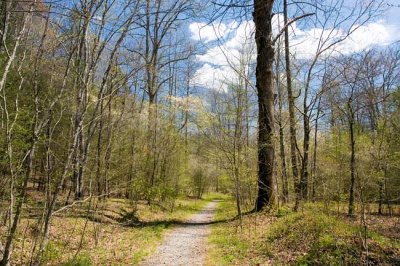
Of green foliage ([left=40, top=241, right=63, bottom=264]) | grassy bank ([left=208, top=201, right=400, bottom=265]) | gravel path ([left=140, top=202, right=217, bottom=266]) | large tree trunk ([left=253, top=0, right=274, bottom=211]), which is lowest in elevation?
gravel path ([left=140, top=202, right=217, bottom=266])

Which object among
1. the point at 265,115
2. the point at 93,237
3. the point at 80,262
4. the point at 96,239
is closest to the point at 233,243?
the point at 96,239

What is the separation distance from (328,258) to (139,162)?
462 inches

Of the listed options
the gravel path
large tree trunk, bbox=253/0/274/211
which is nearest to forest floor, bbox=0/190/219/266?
the gravel path

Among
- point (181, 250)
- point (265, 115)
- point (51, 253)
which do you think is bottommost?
point (181, 250)

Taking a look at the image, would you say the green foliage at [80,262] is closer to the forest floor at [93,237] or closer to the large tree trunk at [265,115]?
the forest floor at [93,237]

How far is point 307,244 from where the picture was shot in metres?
6.84

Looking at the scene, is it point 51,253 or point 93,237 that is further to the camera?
point 93,237

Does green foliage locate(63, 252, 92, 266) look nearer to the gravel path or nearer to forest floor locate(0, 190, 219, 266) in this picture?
forest floor locate(0, 190, 219, 266)

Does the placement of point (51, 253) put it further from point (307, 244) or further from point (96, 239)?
point (307, 244)

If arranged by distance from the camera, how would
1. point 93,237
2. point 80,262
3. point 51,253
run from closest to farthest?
point 80,262 < point 51,253 < point 93,237

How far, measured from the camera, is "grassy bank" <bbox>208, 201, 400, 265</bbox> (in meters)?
5.66

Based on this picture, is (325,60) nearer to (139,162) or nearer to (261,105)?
(261,105)

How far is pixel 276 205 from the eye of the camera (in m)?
11.1

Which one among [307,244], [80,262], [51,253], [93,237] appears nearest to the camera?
[80,262]
